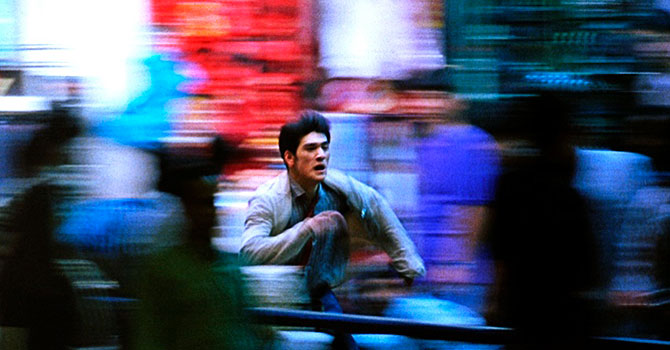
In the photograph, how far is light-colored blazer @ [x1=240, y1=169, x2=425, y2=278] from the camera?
4.80 m

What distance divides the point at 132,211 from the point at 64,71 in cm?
95

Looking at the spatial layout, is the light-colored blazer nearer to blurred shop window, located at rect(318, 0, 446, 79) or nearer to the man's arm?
the man's arm

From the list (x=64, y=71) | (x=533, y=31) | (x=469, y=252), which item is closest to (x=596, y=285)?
(x=469, y=252)

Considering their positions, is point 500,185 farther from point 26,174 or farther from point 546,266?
point 26,174

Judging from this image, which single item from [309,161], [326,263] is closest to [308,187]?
[309,161]

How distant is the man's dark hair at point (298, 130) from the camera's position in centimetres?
498

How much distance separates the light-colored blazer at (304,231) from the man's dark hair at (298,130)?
0.13 metres

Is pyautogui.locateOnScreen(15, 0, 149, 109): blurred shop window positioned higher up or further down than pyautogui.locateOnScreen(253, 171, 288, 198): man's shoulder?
higher up

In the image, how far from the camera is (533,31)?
5.00 metres

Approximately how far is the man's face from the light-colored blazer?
0.21 ft

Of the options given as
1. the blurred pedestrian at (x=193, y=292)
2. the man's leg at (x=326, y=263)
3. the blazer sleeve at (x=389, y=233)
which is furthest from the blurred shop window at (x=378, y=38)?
the blurred pedestrian at (x=193, y=292)

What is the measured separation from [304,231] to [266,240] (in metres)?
0.17

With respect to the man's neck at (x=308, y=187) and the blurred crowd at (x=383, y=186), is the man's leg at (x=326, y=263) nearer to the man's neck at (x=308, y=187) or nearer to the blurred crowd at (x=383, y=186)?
the blurred crowd at (x=383, y=186)

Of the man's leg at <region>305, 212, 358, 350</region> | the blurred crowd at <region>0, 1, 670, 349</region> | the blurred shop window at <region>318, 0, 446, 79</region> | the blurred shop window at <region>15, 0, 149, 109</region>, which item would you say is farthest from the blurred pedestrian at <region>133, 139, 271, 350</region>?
the blurred shop window at <region>15, 0, 149, 109</region>
